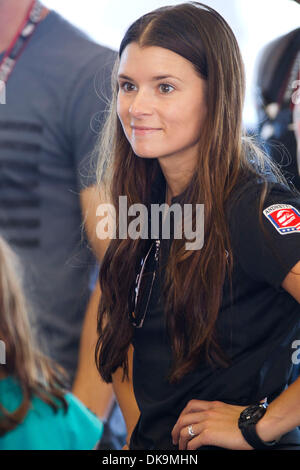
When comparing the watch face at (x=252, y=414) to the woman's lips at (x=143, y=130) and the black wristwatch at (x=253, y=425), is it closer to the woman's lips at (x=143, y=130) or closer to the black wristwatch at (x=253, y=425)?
the black wristwatch at (x=253, y=425)

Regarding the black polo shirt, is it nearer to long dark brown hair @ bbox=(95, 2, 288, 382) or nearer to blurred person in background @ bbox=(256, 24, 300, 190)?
long dark brown hair @ bbox=(95, 2, 288, 382)

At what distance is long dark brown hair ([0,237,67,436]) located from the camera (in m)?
1.08

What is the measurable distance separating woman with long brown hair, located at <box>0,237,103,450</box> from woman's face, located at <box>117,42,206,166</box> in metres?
0.36

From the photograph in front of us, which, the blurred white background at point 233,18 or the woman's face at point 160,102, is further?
the blurred white background at point 233,18

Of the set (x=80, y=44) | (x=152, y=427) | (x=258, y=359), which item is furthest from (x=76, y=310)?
(x=80, y=44)

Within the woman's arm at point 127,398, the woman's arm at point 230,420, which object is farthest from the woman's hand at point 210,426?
the woman's arm at point 127,398

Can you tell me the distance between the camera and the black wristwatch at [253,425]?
3.29 ft

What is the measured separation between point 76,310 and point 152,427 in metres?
0.28

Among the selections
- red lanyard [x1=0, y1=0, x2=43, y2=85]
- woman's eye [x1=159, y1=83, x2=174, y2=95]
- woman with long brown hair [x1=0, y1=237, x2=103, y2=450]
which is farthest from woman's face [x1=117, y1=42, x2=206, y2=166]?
woman with long brown hair [x1=0, y1=237, x2=103, y2=450]

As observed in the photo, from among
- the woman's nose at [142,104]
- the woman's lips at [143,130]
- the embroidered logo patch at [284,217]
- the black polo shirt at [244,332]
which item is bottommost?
the black polo shirt at [244,332]

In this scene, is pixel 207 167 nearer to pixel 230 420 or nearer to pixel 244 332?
pixel 244 332

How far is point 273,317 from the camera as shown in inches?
40.4

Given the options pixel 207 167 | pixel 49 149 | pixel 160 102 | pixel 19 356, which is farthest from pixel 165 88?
pixel 19 356

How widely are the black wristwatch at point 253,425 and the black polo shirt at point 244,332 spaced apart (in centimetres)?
3
